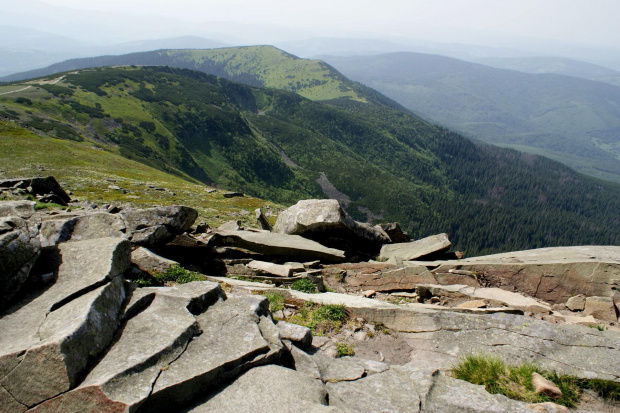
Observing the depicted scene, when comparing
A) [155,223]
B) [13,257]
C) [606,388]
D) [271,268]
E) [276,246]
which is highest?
[13,257]

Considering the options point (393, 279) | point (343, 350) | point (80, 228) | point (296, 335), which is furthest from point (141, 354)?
point (393, 279)

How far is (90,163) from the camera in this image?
2958 inches

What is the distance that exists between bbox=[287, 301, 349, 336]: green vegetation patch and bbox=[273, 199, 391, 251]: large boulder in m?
9.53

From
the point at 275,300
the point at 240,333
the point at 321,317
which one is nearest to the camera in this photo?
the point at 240,333

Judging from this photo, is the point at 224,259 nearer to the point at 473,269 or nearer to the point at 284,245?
the point at 284,245

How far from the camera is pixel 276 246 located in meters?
19.6

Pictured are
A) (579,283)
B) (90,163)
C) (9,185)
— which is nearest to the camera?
(579,283)

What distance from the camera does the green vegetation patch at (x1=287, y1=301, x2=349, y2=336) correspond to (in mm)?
11500

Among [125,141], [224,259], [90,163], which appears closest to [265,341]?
[224,259]

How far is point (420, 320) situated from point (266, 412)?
7251 millimetres

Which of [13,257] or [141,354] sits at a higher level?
[13,257]

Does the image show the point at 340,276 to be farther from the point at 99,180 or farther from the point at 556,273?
the point at 99,180

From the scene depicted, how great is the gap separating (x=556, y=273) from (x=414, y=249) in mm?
7936

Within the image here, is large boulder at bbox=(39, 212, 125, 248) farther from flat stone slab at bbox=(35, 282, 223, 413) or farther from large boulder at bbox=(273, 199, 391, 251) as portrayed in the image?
large boulder at bbox=(273, 199, 391, 251)
